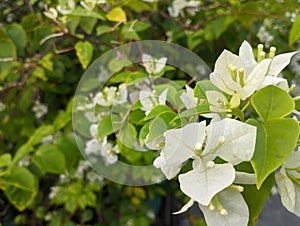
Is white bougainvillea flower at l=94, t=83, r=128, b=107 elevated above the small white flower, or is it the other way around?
the small white flower

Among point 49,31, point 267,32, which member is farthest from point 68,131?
point 267,32

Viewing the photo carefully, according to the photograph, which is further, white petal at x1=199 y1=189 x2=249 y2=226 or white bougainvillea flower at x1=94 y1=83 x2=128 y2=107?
white bougainvillea flower at x1=94 y1=83 x2=128 y2=107

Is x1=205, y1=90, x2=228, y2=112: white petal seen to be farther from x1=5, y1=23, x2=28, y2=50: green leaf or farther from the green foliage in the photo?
x1=5, y1=23, x2=28, y2=50: green leaf

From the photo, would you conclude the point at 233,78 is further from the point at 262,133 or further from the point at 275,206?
the point at 275,206

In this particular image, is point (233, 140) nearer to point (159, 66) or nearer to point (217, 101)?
point (217, 101)

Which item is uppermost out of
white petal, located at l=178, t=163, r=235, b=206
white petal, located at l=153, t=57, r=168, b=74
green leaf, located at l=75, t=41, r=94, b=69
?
white petal, located at l=178, t=163, r=235, b=206

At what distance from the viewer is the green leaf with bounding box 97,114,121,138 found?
2.15ft

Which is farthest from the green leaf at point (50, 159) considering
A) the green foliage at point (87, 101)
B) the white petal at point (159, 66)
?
the white petal at point (159, 66)

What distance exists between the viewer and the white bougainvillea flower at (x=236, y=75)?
0.37 meters

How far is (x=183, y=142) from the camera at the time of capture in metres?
0.36

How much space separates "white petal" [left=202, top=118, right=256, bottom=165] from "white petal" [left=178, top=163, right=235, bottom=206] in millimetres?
11

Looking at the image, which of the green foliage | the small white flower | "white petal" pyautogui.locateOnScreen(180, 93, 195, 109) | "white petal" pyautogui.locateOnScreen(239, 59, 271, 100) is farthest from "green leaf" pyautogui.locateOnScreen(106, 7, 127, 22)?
"white petal" pyautogui.locateOnScreen(239, 59, 271, 100)

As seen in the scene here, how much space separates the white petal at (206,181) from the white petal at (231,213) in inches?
0.9

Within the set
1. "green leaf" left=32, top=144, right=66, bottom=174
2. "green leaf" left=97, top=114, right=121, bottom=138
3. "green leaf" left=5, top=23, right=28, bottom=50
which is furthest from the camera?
"green leaf" left=5, top=23, right=28, bottom=50
